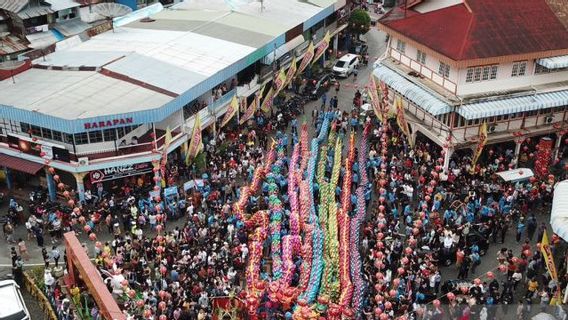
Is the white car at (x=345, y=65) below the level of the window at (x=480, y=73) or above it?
below

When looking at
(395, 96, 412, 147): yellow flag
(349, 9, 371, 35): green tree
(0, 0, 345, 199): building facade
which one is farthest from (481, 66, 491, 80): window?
(349, 9, 371, 35): green tree

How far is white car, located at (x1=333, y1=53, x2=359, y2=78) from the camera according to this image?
5794 cm

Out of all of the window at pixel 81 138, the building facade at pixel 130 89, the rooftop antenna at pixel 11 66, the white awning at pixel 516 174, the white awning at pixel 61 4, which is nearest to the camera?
the building facade at pixel 130 89

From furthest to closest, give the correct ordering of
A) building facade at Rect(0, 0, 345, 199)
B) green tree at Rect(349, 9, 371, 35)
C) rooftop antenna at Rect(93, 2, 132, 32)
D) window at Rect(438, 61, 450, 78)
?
green tree at Rect(349, 9, 371, 35)
rooftop antenna at Rect(93, 2, 132, 32)
window at Rect(438, 61, 450, 78)
building facade at Rect(0, 0, 345, 199)

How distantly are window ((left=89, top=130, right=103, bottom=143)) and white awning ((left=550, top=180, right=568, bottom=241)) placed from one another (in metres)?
23.4

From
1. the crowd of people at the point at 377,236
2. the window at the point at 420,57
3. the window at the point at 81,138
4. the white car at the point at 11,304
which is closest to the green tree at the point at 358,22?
the window at the point at 420,57

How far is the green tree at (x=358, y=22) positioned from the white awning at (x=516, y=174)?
27994 millimetres

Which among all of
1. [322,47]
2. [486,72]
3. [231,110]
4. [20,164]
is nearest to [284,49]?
[322,47]

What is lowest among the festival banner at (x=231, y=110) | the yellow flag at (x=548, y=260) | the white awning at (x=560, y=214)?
the yellow flag at (x=548, y=260)

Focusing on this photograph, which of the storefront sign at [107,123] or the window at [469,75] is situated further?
the window at [469,75]

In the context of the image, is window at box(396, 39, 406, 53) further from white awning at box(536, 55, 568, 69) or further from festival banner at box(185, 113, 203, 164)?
festival banner at box(185, 113, 203, 164)

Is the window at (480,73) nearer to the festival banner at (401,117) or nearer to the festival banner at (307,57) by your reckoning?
the festival banner at (401,117)

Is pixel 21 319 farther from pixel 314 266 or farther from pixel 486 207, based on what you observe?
pixel 486 207

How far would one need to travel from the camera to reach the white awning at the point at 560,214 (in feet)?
97.6
